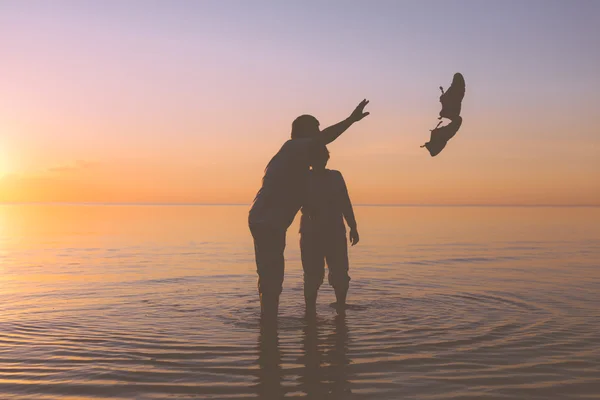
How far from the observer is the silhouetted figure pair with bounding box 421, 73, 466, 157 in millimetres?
7922

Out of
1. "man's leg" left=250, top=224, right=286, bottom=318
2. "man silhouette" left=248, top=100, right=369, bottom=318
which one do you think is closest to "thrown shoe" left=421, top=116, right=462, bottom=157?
"man silhouette" left=248, top=100, right=369, bottom=318

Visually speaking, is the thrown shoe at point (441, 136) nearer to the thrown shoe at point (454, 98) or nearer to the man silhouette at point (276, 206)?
the thrown shoe at point (454, 98)

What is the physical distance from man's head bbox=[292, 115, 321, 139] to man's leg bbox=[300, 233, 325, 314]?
218cm

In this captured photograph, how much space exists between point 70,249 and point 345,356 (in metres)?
18.0

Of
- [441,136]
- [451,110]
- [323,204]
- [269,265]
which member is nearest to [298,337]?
[269,265]

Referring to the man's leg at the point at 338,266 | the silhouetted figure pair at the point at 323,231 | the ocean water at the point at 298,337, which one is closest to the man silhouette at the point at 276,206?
the ocean water at the point at 298,337

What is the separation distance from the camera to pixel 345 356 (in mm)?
5953

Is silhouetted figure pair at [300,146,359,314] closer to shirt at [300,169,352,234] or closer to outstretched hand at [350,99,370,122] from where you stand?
shirt at [300,169,352,234]

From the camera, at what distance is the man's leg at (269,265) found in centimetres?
642

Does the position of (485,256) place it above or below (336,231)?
below

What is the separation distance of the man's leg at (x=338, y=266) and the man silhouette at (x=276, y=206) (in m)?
2.20

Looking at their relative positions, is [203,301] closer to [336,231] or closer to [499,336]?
[336,231]

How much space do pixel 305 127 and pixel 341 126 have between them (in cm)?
118

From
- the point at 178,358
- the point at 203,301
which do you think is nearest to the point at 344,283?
the point at 203,301
